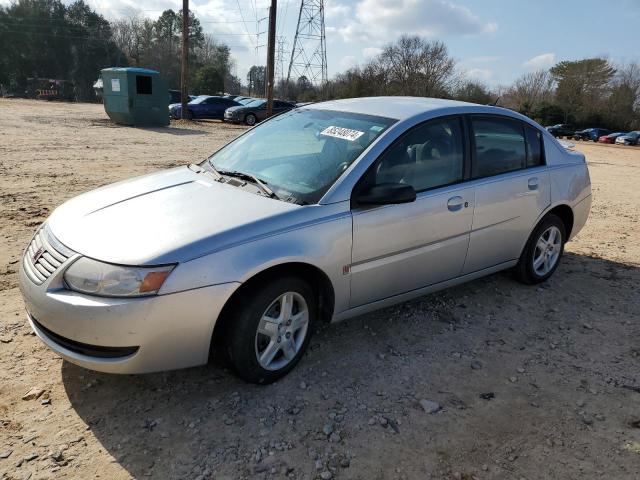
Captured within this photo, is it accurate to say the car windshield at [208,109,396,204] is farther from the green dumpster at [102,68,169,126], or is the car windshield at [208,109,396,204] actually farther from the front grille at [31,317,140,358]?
the green dumpster at [102,68,169,126]

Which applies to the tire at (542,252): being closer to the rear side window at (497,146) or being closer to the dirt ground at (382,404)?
the dirt ground at (382,404)

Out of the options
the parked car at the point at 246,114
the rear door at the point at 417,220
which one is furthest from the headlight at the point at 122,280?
the parked car at the point at 246,114

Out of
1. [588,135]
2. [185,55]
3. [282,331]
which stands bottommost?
[588,135]

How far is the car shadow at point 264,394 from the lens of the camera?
2.53 meters

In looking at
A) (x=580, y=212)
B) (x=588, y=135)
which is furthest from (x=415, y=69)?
(x=580, y=212)

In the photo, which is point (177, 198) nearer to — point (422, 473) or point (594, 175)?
point (422, 473)

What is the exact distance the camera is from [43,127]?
17172mm

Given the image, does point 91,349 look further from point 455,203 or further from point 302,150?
point 455,203

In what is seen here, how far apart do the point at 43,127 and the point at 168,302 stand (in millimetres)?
17422

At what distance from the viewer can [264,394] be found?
2986 mm

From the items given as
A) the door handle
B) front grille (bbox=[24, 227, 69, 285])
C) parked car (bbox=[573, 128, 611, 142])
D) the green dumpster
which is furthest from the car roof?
parked car (bbox=[573, 128, 611, 142])

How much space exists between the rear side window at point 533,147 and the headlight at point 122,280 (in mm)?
3372

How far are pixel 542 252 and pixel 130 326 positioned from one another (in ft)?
12.4

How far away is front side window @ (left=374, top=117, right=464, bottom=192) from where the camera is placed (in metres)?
3.47
